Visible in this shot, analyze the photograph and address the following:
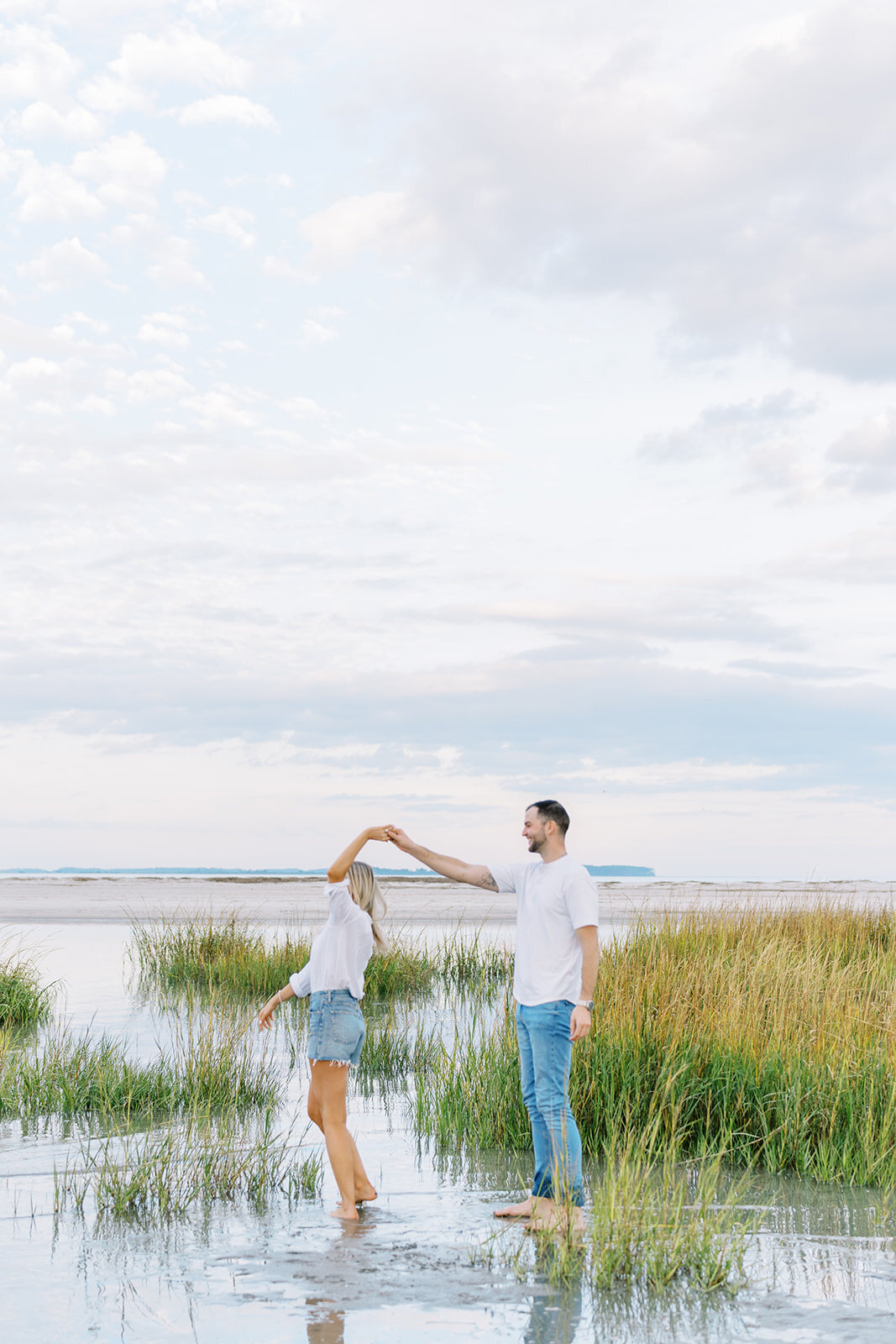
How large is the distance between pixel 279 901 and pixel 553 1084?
39.6m

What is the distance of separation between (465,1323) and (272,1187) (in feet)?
7.35

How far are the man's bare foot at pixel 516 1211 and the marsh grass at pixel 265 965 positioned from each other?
926 cm

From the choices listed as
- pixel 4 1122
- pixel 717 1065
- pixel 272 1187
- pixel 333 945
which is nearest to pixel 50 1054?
pixel 4 1122

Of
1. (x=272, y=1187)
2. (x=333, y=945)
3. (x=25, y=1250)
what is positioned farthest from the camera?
(x=272, y=1187)

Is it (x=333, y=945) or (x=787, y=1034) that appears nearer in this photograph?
(x=333, y=945)

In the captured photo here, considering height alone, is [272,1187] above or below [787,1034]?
below

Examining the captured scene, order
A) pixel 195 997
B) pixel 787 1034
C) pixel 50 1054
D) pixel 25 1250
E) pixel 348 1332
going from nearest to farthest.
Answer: pixel 348 1332 → pixel 25 1250 → pixel 787 1034 → pixel 50 1054 → pixel 195 997

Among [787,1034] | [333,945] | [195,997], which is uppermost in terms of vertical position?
[333,945]

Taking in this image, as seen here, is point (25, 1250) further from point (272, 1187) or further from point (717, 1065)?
point (717, 1065)

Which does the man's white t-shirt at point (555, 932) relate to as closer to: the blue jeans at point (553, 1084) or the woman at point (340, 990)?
the blue jeans at point (553, 1084)

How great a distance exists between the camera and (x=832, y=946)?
15.1 m

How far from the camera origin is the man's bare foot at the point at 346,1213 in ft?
20.9

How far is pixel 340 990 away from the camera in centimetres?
640

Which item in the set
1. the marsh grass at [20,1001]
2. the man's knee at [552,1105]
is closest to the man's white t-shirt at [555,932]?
the man's knee at [552,1105]
